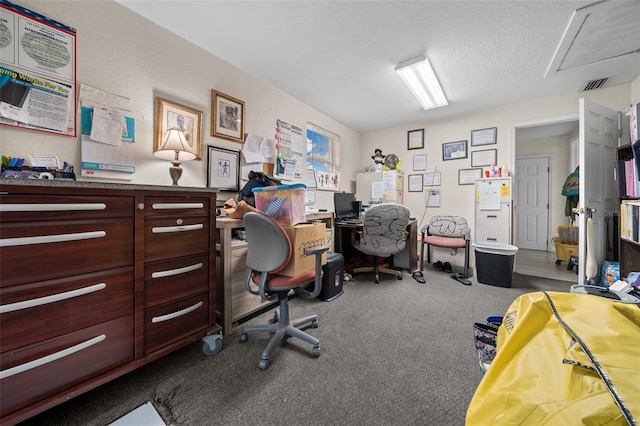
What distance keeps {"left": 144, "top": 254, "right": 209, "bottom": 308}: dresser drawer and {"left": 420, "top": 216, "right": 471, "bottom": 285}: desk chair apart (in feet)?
9.21

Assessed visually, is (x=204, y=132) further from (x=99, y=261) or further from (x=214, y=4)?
(x=99, y=261)

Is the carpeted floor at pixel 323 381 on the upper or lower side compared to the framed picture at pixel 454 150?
lower

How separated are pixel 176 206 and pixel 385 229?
7.22ft

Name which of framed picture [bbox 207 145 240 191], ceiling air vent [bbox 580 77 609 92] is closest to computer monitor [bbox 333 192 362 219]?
framed picture [bbox 207 145 240 191]

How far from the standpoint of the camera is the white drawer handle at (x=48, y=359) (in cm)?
83

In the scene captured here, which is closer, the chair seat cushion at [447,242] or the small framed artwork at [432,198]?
the chair seat cushion at [447,242]

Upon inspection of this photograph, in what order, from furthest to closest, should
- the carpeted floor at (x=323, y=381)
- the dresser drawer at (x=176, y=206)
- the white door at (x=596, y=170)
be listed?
the white door at (x=596, y=170), the dresser drawer at (x=176, y=206), the carpeted floor at (x=323, y=381)

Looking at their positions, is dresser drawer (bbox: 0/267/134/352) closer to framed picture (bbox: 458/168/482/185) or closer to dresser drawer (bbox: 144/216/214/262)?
dresser drawer (bbox: 144/216/214/262)

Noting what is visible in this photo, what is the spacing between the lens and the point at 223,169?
2256 mm

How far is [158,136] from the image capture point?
1818mm

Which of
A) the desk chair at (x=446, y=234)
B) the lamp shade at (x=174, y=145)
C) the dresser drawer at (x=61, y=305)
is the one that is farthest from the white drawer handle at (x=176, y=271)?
the desk chair at (x=446, y=234)

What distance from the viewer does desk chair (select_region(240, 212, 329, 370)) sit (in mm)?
1345

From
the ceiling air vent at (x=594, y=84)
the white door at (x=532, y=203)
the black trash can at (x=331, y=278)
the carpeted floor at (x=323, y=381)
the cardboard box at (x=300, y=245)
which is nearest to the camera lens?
the carpeted floor at (x=323, y=381)

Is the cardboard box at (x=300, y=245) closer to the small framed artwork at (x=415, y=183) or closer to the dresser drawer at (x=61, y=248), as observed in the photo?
the dresser drawer at (x=61, y=248)
